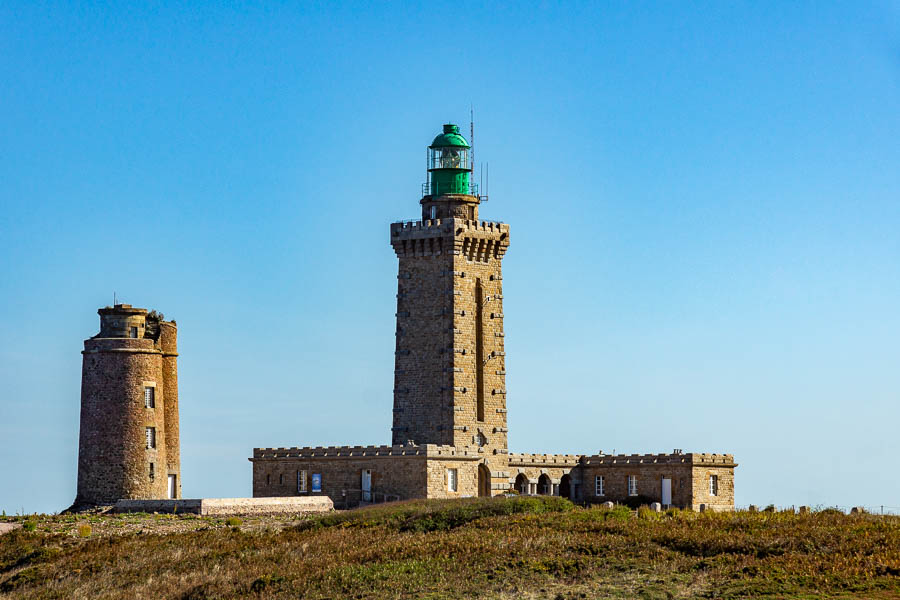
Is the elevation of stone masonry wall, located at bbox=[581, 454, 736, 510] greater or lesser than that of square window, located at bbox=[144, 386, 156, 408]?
lesser

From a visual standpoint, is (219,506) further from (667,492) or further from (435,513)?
(667,492)

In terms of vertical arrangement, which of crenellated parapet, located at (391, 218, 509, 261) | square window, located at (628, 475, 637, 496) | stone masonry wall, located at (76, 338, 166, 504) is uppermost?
crenellated parapet, located at (391, 218, 509, 261)

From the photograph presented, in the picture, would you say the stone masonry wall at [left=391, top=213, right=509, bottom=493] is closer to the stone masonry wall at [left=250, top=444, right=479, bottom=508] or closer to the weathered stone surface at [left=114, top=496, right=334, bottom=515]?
the stone masonry wall at [left=250, top=444, right=479, bottom=508]

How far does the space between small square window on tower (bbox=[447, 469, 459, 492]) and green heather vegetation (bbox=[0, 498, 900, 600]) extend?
24.6 feet

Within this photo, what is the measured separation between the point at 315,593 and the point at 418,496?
1923 cm

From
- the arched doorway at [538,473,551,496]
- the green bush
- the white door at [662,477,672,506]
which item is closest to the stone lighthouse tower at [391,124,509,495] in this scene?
the arched doorway at [538,473,551,496]

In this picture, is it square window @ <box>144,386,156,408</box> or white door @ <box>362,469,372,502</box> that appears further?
white door @ <box>362,469,372,502</box>

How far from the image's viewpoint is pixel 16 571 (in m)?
44.3

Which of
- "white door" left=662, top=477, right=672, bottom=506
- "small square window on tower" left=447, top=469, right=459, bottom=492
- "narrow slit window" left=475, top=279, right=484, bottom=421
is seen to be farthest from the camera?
"narrow slit window" left=475, top=279, right=484, bottom=421

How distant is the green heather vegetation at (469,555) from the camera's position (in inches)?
1444

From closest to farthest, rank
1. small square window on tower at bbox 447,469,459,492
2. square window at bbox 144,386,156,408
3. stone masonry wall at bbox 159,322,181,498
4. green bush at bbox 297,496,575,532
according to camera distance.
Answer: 1. green bush at bbox 297,496,575,532
2. square window at bbox 144,386,156,408
3. stone masonry wall at bbox 159,322,181,498
4. small square window on tower at bbox 447,469,459,492

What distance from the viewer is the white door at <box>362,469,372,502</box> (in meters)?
57.9

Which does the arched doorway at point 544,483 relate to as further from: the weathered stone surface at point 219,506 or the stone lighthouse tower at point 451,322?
the weathered stone surface at point 219,506

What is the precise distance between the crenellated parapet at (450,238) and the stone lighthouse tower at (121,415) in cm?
1307
